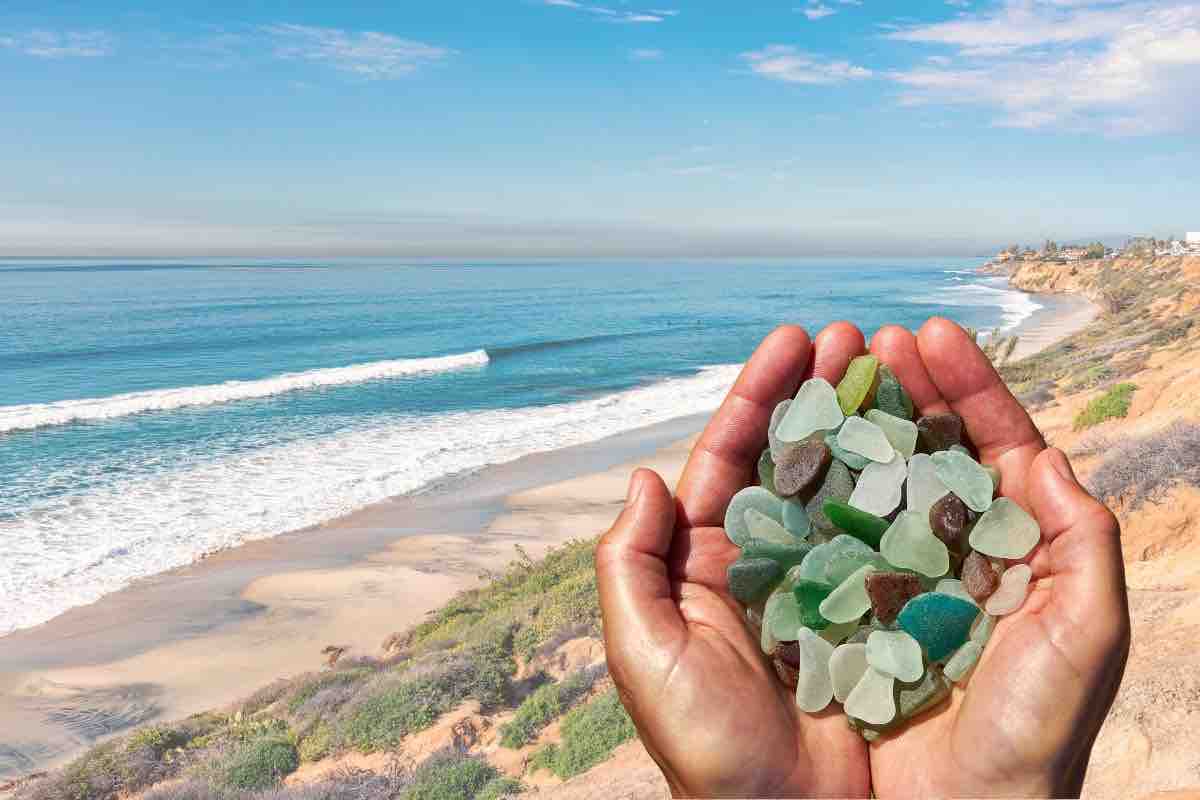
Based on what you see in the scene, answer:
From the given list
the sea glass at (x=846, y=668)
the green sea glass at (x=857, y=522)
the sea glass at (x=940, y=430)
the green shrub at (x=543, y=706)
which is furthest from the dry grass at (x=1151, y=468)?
the sea glass at (x=846, y=668)

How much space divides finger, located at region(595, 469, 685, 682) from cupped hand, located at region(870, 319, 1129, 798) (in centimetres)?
91

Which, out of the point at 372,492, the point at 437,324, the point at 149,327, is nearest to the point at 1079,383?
the point at 372,492

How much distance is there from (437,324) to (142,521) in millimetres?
39076

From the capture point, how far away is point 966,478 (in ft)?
10.2

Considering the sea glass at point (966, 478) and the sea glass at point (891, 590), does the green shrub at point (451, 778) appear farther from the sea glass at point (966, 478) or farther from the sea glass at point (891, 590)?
the sea glass at point (966, 478)

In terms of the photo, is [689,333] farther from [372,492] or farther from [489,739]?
[489,739]

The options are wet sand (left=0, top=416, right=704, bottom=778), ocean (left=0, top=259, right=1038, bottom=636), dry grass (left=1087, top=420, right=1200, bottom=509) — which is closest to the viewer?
dry grass (left=1087, top=420, right=1200, bottom=509)

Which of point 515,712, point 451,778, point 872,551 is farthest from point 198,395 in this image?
point 872,551

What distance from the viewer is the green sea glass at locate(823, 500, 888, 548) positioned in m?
3.12

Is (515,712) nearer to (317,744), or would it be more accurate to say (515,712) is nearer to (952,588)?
(317,744)

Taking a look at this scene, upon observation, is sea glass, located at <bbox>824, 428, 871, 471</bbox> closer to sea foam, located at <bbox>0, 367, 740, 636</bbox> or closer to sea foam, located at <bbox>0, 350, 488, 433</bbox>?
sea foam, located at <bbox>0, 367, 740, 636</bbox>

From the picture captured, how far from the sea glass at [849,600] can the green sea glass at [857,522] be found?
179 mm

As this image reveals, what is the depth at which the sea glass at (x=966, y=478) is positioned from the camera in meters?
3.06

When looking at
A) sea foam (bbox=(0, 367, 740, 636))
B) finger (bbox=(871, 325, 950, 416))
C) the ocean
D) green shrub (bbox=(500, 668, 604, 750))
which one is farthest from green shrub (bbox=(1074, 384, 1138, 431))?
the ocean
